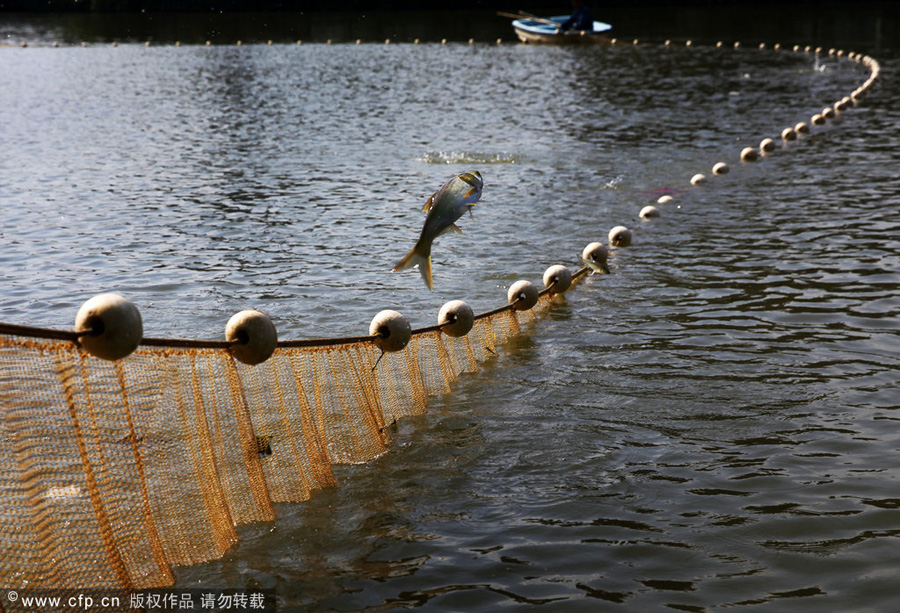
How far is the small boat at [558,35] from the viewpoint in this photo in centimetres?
4094

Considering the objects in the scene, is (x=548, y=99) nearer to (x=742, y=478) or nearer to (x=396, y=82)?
(x=396, y=82)

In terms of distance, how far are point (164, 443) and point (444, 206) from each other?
6.95ft

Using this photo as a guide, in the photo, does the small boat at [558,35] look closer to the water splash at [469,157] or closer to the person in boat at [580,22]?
the person in boat at [580,22]

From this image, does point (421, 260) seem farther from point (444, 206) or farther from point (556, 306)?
point (556, 306)

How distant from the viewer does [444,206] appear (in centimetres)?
575

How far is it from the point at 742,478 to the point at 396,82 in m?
26.1

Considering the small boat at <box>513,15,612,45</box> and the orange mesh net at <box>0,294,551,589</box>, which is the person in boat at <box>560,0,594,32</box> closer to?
the small boat at <box>513,15,612,45</box>

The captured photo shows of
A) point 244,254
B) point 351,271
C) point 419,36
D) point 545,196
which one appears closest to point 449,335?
point 351,271

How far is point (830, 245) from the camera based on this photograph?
40.1ft

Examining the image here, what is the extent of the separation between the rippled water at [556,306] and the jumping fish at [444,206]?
61.3 inches

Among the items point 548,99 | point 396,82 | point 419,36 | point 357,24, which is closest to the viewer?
point 548,99

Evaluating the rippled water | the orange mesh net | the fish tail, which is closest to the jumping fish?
the fish tail

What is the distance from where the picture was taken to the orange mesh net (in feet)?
15.3

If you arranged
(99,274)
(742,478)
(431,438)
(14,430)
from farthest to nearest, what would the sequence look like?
1. (99,274)
2. (431,438)
3. (742,478)
4. (14,430)
